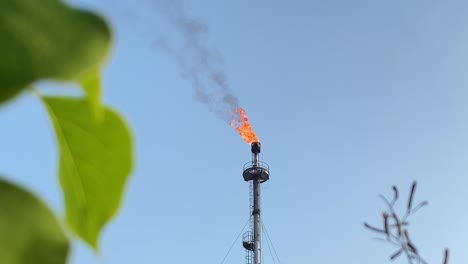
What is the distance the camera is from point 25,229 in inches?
3.5

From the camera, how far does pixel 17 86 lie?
0.26 ft

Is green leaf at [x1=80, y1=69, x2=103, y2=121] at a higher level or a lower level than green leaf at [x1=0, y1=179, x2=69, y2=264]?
higher

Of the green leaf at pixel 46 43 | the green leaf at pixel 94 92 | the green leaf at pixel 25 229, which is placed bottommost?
the green leaf at pixel 25 229

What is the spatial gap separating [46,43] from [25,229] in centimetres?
3

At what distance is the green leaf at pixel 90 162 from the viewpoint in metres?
0.13

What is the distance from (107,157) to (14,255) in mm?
44

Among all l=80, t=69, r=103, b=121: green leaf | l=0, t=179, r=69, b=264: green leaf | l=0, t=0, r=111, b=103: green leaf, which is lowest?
l=0, t=179, r=69, b=264: green leaf

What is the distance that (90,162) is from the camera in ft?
0.43

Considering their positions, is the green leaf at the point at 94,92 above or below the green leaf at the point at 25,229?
above

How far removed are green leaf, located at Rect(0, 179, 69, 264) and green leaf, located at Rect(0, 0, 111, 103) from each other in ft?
0.06

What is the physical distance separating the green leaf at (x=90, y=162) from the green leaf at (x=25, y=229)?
0.03 metres

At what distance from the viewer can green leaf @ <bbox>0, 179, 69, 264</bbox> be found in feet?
0.29

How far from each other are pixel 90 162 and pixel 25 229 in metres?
0.04

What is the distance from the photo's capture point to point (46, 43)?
0.08 metres
